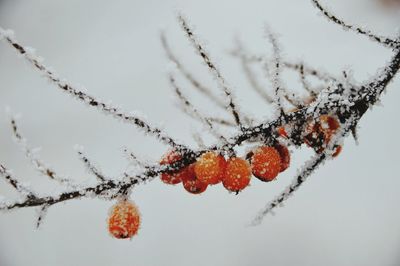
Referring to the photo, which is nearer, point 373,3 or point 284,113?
point 284,113

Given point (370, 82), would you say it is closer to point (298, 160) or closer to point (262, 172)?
point (262, 172)

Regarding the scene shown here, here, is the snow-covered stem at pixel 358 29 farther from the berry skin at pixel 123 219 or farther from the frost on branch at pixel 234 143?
the berry skin at pixel 123 219

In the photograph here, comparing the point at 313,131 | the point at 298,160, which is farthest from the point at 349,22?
the point at 298,160

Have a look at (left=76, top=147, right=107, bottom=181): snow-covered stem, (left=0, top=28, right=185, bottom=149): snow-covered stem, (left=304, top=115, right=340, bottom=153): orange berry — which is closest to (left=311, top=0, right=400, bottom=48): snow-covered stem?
(left=304, top=115, right=340, bottom=153): orange berry

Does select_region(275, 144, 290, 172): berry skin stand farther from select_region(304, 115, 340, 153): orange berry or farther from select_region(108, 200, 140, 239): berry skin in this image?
select_region(108, 200, 140, 239): berry skin

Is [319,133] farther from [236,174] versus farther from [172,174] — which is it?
[172,174]

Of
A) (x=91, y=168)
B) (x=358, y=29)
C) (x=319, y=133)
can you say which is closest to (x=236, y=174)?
(x=319, y=133)
